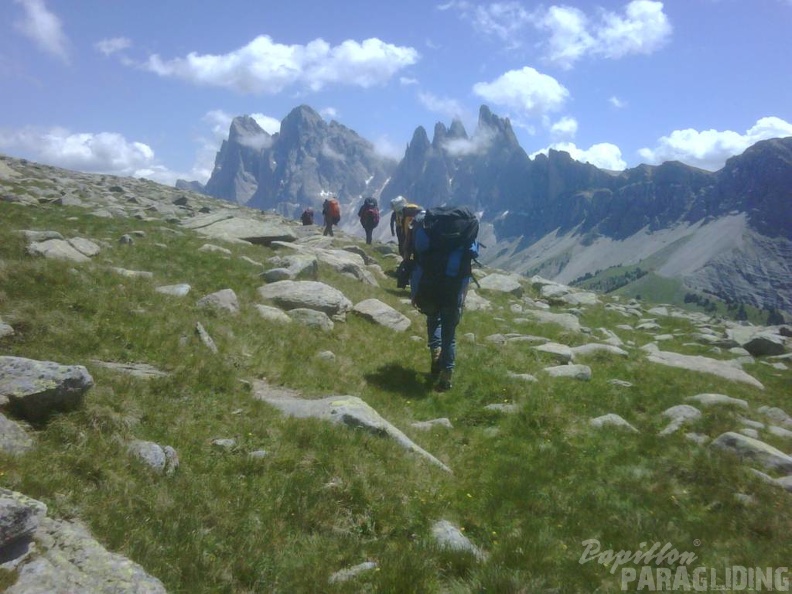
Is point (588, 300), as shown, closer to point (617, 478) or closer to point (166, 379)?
point (617, 478)

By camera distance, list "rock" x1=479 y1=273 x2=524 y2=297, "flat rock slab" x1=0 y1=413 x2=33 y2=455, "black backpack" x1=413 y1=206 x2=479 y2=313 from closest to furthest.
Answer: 1. "flat rock slab" x1=0 y1=413 x2=33 y2=455
2. "black backpack" x1=413 y1=206 x2=479 y2=313
3. "rock" x1=479 y1=273 x2=524 y2=297

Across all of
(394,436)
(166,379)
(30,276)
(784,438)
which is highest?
(30,276)

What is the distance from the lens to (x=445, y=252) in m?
11.5

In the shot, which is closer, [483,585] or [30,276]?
[483,585]

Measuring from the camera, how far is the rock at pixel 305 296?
1447cm

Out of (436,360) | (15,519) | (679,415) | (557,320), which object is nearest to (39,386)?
(15,519)

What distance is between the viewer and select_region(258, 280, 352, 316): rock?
1447 centimetres

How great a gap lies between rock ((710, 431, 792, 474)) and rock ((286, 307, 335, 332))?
28.7 feet

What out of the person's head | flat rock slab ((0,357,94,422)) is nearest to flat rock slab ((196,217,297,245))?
the person's head

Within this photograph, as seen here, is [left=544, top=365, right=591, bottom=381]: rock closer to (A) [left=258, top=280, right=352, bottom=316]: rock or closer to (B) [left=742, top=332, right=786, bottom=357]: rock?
(A) [left=258, top=280, right=352, bottom=316]: rock

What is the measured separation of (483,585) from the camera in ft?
16.1

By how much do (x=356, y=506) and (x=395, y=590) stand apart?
4.36 ft

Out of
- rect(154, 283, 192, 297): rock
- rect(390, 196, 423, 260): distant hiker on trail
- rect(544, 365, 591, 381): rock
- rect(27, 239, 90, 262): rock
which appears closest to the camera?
rect(27, 239, 90, 262): rock

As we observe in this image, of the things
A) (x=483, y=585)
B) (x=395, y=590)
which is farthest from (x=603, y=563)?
(x=395, y=590)
